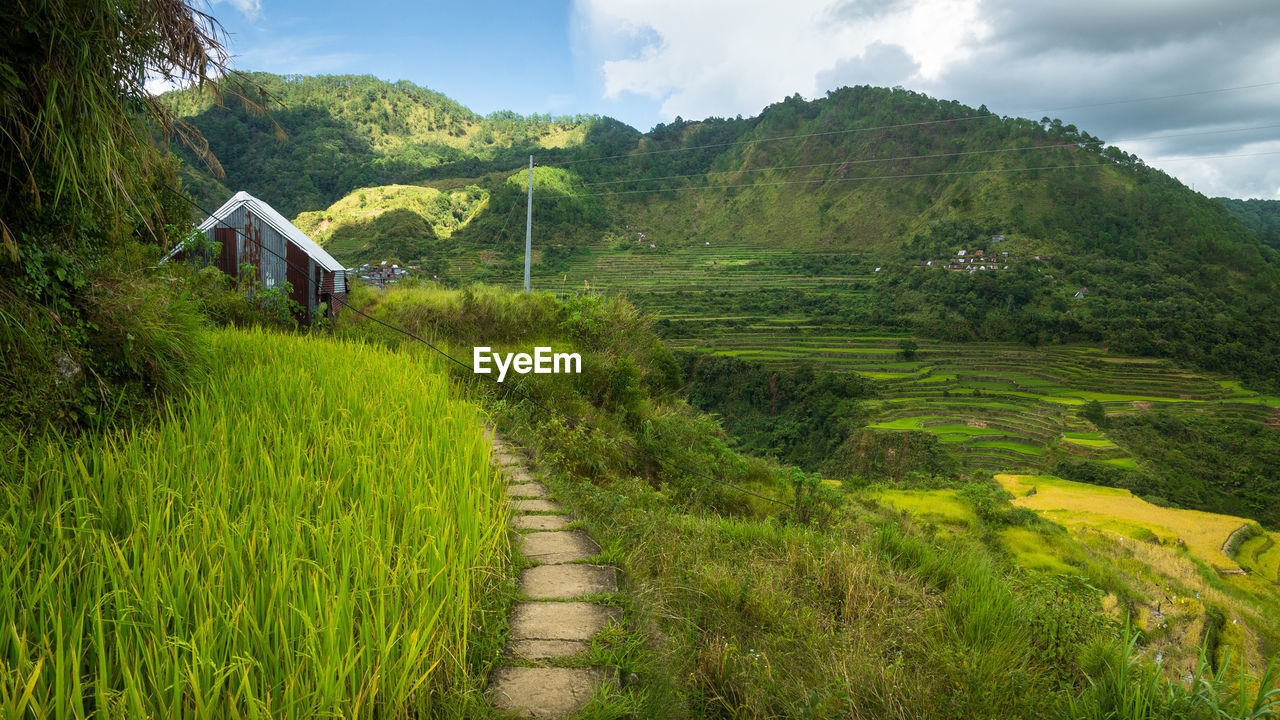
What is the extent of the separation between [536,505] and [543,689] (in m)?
1.85

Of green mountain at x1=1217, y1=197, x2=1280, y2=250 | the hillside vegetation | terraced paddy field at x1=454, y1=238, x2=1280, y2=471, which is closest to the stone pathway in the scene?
the hillside vegetation

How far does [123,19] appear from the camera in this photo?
10.2ft

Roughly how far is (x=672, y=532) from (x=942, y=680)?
6.74 feet

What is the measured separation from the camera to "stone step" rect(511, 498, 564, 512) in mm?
3599

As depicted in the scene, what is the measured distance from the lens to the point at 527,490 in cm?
398

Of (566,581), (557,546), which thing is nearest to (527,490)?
(557,546)

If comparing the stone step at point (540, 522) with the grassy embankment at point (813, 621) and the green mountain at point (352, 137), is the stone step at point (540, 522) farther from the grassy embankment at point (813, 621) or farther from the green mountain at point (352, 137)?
the green mountain at point (352, 137)

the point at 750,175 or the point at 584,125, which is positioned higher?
the point at 584,125

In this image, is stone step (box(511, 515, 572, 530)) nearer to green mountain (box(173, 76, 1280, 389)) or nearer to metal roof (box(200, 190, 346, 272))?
metal roof (box(200, 190, 346, 272))

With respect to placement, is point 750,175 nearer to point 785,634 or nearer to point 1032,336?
point 1032,336

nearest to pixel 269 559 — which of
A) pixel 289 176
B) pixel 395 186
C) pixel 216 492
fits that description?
pixel 216 492

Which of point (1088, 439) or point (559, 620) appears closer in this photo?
point (559, 620)

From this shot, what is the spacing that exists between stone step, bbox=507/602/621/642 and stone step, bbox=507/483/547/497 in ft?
4.60

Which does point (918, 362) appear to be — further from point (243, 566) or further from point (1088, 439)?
point (243, 566)
